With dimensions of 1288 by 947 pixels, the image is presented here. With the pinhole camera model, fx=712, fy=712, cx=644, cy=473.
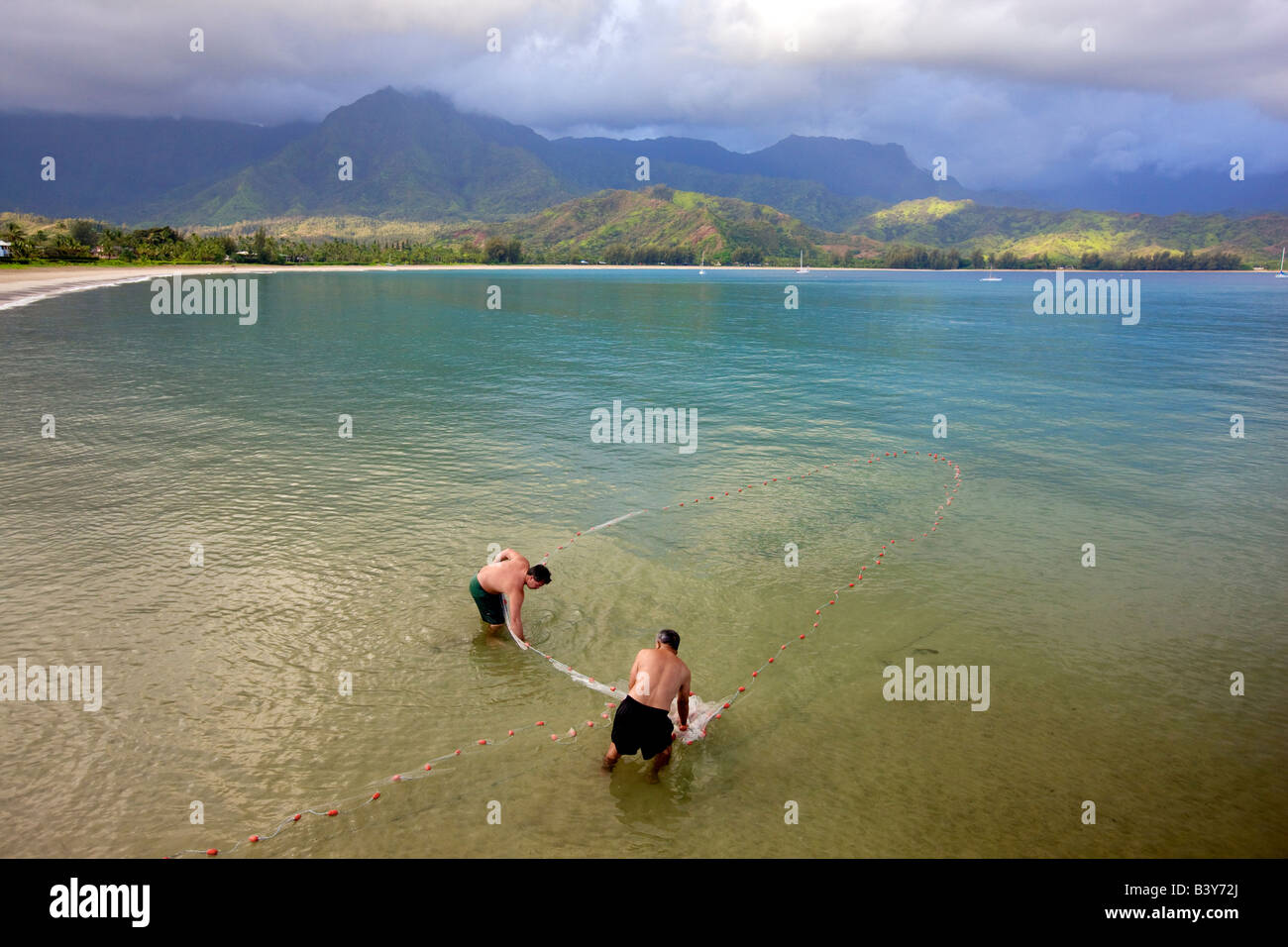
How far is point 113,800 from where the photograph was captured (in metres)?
7.99

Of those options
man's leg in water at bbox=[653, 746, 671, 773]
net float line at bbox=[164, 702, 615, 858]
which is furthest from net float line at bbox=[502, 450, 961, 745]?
net float line at bbox=[164, 702, 615, 858]

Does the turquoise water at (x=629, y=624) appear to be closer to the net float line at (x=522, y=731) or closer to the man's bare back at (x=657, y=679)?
the net float line at (x=522, y=731)

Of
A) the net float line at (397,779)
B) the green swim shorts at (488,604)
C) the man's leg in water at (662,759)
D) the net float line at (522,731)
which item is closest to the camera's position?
the net float line at (397,779)

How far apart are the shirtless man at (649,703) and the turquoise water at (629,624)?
0.55 metres

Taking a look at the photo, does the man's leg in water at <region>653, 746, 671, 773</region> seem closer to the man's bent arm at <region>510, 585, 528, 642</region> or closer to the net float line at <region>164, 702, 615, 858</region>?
the net float line at <region>164, 702, 615, 858</region>

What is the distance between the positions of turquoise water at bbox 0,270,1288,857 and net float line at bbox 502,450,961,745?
19cm

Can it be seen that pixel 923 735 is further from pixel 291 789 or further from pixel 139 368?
pixel 139 368

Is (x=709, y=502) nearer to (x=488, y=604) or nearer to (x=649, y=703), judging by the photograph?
(x=488, y=604)

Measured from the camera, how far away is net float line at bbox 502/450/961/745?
1011cm

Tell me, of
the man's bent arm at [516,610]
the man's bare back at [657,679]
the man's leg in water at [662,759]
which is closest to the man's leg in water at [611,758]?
the man's leg in water at [662,759]

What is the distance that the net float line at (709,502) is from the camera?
10.1 m

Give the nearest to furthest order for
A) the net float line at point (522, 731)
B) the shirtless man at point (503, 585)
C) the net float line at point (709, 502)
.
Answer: the net float line at point (522, 731) → the net float line at point (709, 502) → the shirtless man at point (503, 585)

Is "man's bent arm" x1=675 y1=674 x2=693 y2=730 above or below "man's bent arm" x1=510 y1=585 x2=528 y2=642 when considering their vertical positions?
below
